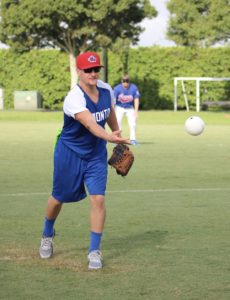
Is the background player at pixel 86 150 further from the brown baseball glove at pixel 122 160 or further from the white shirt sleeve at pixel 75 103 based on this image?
the brown baseball glove at pixel 122 160

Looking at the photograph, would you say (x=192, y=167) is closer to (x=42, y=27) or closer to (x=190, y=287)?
(x=190, y=287)

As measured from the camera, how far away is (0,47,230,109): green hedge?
5172 cm

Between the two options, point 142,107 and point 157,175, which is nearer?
point 157,175

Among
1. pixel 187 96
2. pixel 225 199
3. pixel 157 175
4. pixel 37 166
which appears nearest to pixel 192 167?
pixel 157 175

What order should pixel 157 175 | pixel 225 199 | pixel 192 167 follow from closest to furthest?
pixel 225 199
pixel 157 175
pixel 192 167

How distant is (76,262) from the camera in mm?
8328

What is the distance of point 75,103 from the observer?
26.3ft

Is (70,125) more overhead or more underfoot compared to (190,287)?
more overhead

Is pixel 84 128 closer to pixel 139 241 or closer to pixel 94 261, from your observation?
pixel 94 261

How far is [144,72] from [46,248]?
44.8m

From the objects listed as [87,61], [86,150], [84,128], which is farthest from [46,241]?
[87,61]

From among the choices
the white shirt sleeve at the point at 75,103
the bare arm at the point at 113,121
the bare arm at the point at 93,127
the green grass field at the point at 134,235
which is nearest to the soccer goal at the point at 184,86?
the green grass field at the point at 134,235

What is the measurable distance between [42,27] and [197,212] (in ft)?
142

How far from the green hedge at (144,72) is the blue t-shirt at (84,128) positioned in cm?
4333
